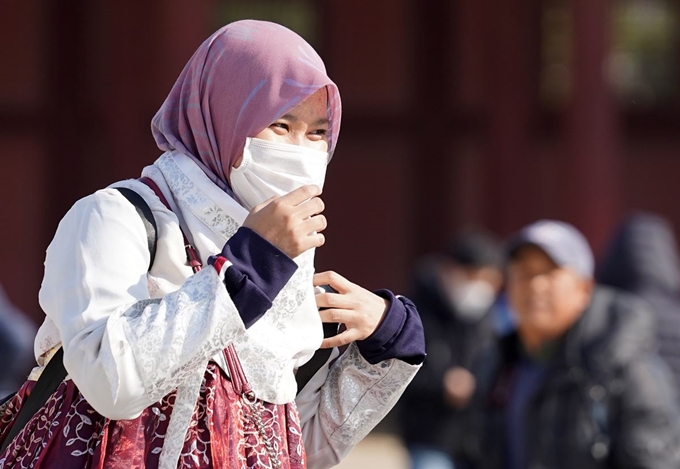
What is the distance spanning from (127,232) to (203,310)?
20 centimetres

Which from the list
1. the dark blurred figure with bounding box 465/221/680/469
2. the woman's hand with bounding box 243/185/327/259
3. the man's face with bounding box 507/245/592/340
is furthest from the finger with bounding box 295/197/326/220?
the man's face with bounding box 507/245/592/340

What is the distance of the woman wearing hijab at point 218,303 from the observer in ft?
6.83

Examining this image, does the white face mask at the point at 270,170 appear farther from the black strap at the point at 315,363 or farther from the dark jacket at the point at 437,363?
the dark jacket at the point at 437,363

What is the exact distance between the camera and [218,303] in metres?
2.08

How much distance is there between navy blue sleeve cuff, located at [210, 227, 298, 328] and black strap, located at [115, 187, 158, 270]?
14 centimetres

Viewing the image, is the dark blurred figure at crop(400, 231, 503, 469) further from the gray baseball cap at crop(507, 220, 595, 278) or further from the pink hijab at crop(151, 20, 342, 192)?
the pink hijab at crop(151, 20, 342, 192)

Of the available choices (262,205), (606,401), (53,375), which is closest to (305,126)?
(262,205)

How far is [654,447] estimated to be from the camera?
4.46 m

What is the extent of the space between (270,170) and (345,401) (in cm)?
50

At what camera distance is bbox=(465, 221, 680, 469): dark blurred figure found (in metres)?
4.52

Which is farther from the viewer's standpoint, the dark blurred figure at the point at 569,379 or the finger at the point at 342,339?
the dark blurred figure at the point at 569,379

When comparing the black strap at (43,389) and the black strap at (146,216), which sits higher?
the black strap at (146,216)

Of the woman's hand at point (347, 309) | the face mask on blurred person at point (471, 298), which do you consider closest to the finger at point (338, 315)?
the woman's hand at point (347, 309)

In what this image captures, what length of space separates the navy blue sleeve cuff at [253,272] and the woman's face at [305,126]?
0.76ft
